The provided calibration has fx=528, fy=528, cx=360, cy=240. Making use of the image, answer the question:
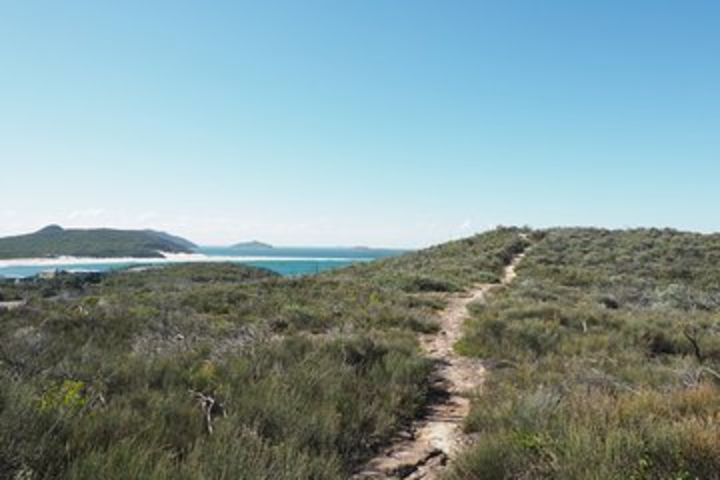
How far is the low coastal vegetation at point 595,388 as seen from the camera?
3.73m

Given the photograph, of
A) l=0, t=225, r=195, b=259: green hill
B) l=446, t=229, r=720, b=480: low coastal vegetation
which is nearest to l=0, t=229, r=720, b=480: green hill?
l=446, t=229, r=720, b=480: low coastal vegetation

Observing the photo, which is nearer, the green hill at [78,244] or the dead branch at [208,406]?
the dead branch at [208,406]

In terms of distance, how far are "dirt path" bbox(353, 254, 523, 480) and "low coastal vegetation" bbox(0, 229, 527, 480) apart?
9.3 inches

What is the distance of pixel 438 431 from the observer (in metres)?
6.17

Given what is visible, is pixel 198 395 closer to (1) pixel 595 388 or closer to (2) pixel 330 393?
(2) pixel 330 393

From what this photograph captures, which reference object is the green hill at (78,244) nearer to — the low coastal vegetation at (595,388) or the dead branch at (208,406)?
the low coastal vegetation at (595,388)

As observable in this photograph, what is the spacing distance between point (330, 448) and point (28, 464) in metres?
2.57

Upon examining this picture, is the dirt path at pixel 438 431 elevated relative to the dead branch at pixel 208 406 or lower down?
lower down

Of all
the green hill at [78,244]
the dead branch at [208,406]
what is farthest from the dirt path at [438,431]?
the green hill at [78,244]

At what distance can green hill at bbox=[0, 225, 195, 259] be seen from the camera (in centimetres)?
13988

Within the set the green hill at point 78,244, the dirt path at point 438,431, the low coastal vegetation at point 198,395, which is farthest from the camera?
the green hill at point 78,244

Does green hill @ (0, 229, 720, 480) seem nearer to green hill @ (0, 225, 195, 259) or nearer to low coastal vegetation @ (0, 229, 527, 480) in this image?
low coastal vegetation @ (0, 229, 527, 480)

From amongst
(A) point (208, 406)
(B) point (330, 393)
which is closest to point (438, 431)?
(B) point (330, 393)

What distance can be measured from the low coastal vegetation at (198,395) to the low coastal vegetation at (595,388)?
1.37 m
